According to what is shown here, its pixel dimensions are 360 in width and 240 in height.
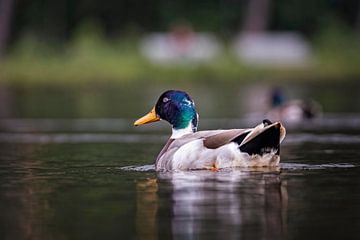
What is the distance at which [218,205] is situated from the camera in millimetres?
12031

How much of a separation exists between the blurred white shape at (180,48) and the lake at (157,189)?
28648 millimetres

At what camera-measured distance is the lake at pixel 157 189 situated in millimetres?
10852

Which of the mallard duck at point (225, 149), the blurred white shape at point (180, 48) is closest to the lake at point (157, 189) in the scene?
the mallard duck at point (225, 149)

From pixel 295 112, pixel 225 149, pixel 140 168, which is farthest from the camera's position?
pixel 295 112

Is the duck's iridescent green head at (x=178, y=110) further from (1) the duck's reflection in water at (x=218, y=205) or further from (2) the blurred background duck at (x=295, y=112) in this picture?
(2) the blurred background duck at (x=295, y=112)

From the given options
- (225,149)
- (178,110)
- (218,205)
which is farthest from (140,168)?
(218,205)

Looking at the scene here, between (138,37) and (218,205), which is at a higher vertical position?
(138,37)

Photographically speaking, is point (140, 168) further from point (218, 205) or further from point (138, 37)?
point (138, 37)

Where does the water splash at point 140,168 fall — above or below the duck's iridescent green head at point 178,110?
below

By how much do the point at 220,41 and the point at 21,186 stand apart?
43.9 meters

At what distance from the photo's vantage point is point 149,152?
18531 millimetres

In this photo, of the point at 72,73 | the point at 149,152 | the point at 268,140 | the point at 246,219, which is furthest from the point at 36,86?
the point at 246,219

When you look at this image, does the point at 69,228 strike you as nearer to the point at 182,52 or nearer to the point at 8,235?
the point at 8,235

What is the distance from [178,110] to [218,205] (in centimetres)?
377
